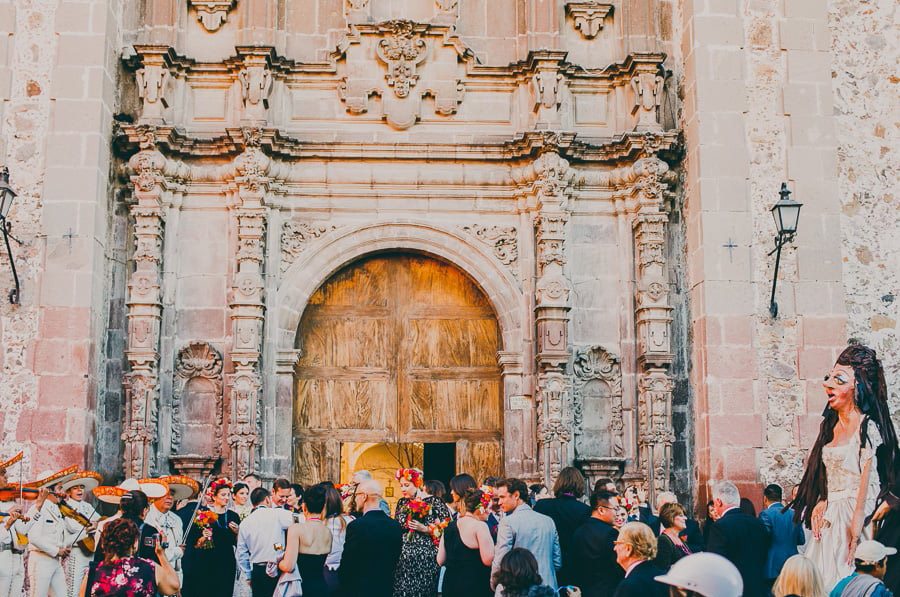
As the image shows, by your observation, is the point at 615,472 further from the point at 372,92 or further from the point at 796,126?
the point at 372,92

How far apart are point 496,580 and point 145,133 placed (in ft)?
32.2

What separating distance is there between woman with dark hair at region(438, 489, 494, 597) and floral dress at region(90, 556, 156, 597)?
2549 millimetres

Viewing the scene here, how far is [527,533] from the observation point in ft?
30.1

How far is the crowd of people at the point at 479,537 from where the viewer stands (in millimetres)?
7004

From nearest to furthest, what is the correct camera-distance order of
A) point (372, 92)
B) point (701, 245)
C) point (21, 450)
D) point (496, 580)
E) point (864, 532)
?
point (496, 580)
point (864, 532)
point (21, 450)
point (701, 245)
point (372, 92)

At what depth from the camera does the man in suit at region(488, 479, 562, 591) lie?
30.0 feet

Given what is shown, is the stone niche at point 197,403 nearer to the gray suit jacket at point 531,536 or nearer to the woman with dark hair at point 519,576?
the gray suit jacket at point 531,536

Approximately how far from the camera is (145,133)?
15.2m

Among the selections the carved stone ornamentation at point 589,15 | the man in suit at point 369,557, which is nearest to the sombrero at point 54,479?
the man in suit at point 369,557

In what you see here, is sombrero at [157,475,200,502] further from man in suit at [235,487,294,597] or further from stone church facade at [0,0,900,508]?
stone church facade at [0,0,900,508]

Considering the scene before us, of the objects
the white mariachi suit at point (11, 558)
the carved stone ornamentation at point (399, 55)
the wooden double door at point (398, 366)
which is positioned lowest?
the white mariachi suit at point (11, 558)

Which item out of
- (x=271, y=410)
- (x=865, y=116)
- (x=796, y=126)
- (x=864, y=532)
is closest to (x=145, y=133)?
(x=271, y=410)

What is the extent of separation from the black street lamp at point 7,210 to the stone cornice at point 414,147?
79.4 inches

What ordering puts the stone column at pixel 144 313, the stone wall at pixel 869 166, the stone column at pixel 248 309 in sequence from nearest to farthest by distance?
the stone column at pixel 144 313
the stone column at pixel 248 309
the stone wall at pixel 869 166
